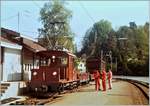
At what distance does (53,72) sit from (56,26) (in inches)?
988

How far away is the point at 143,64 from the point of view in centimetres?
6888

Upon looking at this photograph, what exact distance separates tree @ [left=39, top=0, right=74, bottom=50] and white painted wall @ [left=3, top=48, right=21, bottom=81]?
68.2 feet

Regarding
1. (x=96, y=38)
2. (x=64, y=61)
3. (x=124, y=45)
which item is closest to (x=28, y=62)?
(x=64, y=61)

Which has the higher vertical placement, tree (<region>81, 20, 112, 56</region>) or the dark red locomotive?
tree (<region>81, 20, 112, 56</region>)

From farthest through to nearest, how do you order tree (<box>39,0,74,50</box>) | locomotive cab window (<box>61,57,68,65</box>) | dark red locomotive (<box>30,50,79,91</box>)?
1. tree (<box>39,0,74,50</box>)
2. locomotive cab window (<box>61,57,68,65</box>)
3. dark red locomotive (<box>30,50,79,91</box>)

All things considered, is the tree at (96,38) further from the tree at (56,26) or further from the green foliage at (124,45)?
the tree at (56,26)

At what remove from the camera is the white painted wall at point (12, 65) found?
24.3m

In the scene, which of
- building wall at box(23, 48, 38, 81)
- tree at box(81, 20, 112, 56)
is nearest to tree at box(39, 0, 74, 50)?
tree at box(81, 20, 112, 56)

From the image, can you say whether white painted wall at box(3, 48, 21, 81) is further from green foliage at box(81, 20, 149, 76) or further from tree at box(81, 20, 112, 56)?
tree at box(81, 20, 112, 56)

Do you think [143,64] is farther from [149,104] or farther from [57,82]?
[149,104]

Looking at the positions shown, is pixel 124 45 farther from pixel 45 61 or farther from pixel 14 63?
pixel 14 63

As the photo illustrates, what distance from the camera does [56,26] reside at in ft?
160

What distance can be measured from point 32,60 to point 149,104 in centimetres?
1260

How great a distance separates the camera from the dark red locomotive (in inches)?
933
